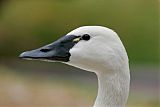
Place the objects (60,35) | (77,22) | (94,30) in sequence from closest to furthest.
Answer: (94,30)
(60,35)
(77,22)

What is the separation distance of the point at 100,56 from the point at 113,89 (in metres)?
0.13

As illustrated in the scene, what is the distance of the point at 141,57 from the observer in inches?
225

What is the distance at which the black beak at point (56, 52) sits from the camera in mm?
1801

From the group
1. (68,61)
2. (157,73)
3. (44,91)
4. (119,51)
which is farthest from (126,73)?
(157,73)

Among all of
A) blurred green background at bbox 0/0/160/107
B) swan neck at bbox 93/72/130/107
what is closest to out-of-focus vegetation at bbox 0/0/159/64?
blurred green background at bbox 0/0/160/107

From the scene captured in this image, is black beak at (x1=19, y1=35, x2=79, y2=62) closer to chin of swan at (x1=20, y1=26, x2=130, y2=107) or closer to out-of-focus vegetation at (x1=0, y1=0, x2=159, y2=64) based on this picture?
chin of swan at (x1=20, y1=26, x2=130, y2=107)

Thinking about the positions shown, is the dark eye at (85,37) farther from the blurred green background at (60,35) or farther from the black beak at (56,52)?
the blurred green background at (60,35)

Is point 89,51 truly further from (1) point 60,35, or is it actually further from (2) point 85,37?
(1) point 60,35

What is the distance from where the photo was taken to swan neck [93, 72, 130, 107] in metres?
1.80

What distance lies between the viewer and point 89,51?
1796mm

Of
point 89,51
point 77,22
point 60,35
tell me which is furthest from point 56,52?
point 77,22

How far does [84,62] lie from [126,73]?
0.49ft

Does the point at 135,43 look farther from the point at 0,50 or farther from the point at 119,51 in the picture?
the point at 119,51

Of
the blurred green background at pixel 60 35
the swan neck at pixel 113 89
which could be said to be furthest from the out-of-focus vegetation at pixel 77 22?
the swan neck at pixel 113 89
